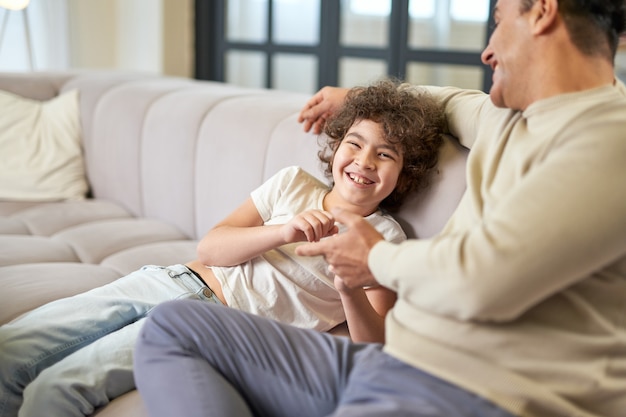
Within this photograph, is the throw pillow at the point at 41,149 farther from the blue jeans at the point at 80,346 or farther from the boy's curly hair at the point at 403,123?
the boy's curly hair at the point at 403,123

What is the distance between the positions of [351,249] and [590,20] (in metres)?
0.52

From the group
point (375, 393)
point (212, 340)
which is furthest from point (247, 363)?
point (375, 393)

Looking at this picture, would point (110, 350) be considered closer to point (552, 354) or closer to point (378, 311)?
point (378, 311)

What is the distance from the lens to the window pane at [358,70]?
3.72m

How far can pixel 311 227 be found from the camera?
57.2 inches

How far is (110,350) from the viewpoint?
1.51 metres

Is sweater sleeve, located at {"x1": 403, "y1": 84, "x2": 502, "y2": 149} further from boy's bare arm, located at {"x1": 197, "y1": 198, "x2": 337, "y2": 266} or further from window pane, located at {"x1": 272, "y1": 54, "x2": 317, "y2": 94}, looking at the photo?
window pane, located at {"x1": 272, "y1": 54, "x2": 317, "y2": 94}

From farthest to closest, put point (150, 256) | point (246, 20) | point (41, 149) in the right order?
point (246, 20) → point (41, 149) → point (150, 256)

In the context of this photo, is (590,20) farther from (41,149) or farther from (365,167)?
(41,149)

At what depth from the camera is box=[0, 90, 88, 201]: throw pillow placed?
2.81m

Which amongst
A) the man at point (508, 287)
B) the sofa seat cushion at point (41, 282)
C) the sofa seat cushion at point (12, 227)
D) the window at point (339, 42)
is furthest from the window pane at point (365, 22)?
the man at point (508, 287)

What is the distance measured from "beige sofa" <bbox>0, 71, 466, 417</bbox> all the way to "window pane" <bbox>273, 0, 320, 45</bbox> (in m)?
1.10

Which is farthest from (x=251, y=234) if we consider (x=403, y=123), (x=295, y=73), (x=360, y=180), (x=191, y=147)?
(x=295, y=73)

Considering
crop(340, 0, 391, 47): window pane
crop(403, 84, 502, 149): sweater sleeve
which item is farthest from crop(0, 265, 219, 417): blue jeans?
crop(340, 0, 391, 47): window pane
